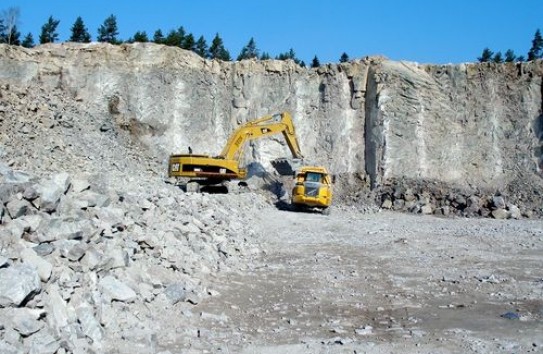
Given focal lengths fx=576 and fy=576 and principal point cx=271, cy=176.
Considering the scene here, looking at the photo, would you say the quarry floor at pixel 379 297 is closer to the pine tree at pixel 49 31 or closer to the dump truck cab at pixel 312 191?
the dump truck cab at pixel 312 191

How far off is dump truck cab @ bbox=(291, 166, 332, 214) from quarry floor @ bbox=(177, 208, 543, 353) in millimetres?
4066

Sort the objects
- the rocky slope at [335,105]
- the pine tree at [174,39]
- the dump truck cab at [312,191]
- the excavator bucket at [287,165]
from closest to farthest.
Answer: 1. the dump truck cab at [312,191]
2. the excavator bucket at [287,165]
3. the rocky slope at [335,105]
4. the pine tree at [174,39]

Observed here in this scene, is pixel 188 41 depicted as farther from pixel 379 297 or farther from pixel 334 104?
pixel 379 297

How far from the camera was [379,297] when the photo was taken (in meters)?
8.54

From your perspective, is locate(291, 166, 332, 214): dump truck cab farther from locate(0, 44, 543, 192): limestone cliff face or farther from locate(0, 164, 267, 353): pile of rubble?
locate(0, 164, 267, 353): pile of rubble

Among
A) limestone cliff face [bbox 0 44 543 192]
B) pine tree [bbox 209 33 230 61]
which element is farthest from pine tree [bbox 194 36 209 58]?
limestone cliff face [bbox 0 44 543 192]

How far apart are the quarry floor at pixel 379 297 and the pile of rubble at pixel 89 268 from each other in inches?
20.1

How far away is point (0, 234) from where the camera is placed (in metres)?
6.28

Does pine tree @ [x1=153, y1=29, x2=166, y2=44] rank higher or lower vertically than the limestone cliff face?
higher

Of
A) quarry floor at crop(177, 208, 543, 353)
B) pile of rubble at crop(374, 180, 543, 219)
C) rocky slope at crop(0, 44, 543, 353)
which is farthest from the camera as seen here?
rocky slope at crop(0, 44, 543, 353)

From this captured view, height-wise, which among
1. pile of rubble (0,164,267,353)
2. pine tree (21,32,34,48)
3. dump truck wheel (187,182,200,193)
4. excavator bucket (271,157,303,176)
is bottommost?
pile of rubble (0,164,267,353)

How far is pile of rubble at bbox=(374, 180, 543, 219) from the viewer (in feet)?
70.2

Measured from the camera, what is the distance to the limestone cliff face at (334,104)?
27.0 meters

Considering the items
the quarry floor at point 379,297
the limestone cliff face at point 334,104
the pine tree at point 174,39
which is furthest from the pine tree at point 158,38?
the quarry floor at point 379,297
